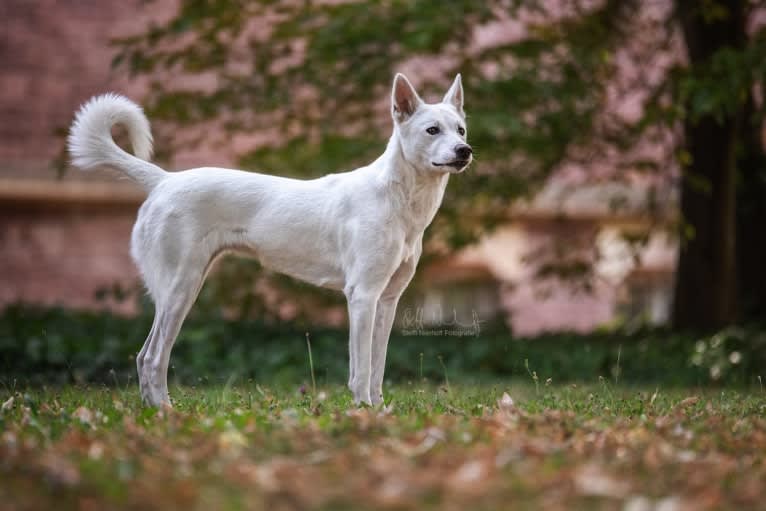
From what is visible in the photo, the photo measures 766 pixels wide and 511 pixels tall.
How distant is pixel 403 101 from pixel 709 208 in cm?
616

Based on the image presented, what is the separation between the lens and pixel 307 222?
5.21 metres

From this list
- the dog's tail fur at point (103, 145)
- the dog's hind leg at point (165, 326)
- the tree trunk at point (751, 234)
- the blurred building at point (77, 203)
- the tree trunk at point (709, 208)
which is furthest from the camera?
the blurred building at point (77, 203)

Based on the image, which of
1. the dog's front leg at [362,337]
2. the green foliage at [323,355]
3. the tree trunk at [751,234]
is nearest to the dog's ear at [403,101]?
the dog's front leg at [362,337]

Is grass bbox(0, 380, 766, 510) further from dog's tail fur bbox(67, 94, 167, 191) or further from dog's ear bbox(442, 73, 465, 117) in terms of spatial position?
dog's ear bbox(442, 73, 465, 117)

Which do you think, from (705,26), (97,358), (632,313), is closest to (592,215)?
(632,313)

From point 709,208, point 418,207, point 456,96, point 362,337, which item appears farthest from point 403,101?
point 709,208

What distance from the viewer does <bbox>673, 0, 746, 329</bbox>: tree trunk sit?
10.0 metres

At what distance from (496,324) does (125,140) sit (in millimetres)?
4990

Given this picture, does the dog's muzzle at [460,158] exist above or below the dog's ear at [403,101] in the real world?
below

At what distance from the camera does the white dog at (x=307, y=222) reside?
198 inches

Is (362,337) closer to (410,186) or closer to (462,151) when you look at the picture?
(410,186)

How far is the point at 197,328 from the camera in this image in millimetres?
9844

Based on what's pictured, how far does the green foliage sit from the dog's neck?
10.0 feet

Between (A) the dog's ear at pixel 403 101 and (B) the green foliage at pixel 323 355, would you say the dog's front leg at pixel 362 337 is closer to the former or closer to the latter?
(A) the dog's ear at pixel 403 101
